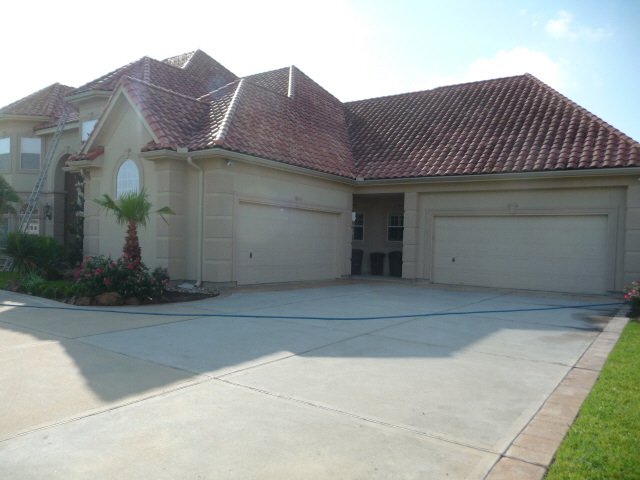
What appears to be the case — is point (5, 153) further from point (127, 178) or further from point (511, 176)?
point (511, 176)

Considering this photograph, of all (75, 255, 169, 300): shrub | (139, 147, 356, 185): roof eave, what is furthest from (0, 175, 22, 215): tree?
(75, 255, 169, 300): shrub

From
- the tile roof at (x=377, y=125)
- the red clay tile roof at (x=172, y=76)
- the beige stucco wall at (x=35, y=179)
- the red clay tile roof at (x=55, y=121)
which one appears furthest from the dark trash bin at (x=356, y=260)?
the beige stucco wall at (x=35, y=179)

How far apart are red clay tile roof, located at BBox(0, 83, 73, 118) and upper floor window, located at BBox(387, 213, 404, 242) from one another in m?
15.7

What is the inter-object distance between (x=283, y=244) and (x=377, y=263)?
5.55 meters

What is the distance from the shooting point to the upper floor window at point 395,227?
1991 cm

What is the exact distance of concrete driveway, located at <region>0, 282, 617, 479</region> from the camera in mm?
3930

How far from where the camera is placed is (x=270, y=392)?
5.49 metres

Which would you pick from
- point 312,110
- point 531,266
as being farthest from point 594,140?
point 312,110

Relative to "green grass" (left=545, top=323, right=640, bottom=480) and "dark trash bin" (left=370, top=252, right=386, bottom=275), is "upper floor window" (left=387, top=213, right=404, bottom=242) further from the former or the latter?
"green grass" (left=545, top=323, right=640, bottom=480)

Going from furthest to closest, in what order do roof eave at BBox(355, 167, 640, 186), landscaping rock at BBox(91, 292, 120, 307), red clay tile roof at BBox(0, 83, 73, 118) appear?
red clay tile roof at BBox(0, 83, 73, 118) < roof eave at BBox(355, 167, 640, 186) < landscaping rock at BBox(91, 292, 120, 307)

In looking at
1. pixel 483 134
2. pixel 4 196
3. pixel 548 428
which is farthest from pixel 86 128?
pixel 548 428

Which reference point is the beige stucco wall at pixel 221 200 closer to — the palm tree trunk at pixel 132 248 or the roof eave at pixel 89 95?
the palm tree trunk at pixel 132 248

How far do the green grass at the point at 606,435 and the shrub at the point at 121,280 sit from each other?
9.07m

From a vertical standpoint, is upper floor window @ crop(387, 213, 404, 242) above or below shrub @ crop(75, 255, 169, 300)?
above
